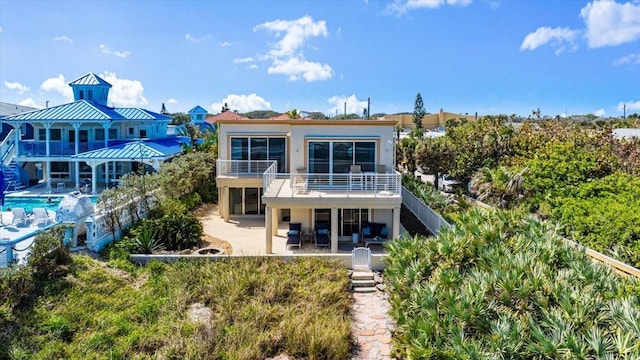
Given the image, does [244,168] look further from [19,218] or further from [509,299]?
[509,299]

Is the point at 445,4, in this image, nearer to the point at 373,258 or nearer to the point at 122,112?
the point at 373,258

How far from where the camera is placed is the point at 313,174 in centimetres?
1839

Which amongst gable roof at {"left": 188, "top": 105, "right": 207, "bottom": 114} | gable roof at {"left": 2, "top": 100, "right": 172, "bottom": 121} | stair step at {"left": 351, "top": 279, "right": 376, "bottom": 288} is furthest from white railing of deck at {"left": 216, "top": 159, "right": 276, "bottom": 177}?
gable roof at {"left": 188, "top": 105, "right": 207, "bottom": 114}

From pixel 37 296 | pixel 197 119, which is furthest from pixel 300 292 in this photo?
pixel 197 119

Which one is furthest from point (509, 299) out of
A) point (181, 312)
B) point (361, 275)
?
point (181, 312)

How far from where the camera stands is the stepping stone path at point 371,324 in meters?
11.6

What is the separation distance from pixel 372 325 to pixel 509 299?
15.8 feet

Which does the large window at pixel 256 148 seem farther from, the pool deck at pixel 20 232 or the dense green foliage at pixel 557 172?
the dense green foliage at pixel 557 172

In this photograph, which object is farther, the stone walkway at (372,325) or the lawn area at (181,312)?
the stone walkway at (372,325)

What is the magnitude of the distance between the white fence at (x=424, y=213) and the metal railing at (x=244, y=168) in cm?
827

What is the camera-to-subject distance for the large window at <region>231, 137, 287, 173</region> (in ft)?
78.4

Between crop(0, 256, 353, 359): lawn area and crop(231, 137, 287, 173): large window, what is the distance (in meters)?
9.38

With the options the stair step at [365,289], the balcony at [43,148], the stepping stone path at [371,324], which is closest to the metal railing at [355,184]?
the stepping stone path at [371,324]

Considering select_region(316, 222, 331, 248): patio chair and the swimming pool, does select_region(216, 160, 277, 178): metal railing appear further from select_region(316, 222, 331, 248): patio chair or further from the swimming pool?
the swimming pool
